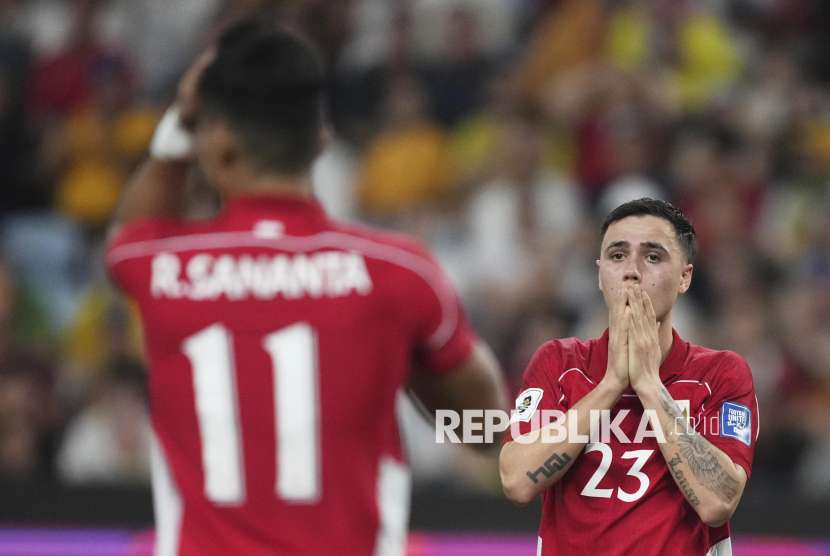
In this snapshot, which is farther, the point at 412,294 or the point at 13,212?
→ the point at 13,212

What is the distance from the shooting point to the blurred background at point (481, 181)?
6.82 metres

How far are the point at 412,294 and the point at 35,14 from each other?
9.51 m

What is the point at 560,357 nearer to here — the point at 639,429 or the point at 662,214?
the point at 639,429

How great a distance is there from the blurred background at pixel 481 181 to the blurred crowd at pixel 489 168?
0.02m

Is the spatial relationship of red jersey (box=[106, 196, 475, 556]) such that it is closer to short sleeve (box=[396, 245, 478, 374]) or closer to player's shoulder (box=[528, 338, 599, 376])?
short sleeve (box=[396, 245, 478, 374])

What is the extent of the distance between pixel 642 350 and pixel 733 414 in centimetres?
34

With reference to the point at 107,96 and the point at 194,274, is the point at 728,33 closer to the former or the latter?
the point at 107,96

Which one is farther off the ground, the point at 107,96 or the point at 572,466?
the point at 107,96

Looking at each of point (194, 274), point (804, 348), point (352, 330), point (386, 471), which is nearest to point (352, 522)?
→ point (386, 471)

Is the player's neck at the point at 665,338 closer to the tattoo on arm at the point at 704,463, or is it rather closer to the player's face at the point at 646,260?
the player's face at the point at 646,260

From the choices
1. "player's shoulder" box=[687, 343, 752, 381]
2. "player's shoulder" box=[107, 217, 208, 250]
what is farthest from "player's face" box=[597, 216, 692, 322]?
"player's shoulder" box=[107, 217, 208, 250]

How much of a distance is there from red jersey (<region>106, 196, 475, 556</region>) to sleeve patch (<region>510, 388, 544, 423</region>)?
2.37 feet

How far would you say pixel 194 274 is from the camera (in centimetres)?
229

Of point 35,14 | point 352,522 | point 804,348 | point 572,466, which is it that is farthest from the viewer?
point 35,14
